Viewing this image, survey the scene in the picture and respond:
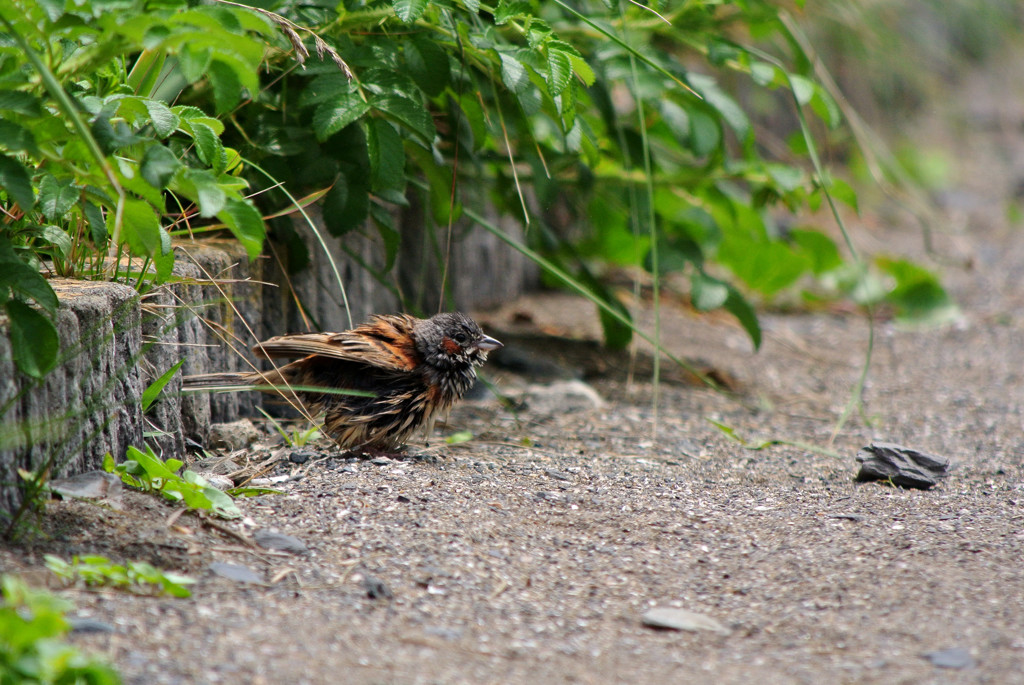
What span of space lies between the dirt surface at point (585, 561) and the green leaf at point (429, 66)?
1252mm

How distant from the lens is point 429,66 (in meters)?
3.20

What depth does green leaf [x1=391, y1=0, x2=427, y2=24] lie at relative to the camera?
2.76 m

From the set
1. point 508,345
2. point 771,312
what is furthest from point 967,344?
point 508,345

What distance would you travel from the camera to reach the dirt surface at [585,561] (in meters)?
2.02

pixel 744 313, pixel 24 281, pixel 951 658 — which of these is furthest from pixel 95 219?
pixel 744 313

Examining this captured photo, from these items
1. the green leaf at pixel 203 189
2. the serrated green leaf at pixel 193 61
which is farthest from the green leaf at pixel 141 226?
the serrated green leaf at pixel 193 61

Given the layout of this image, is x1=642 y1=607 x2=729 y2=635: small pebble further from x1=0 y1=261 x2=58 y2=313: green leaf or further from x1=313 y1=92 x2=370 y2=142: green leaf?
x1=313 y1=92 x2=370 y2=142: green leaf

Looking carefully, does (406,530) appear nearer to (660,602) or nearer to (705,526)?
(660,602)

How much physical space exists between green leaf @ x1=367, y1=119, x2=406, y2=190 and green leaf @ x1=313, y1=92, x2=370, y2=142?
0.09m

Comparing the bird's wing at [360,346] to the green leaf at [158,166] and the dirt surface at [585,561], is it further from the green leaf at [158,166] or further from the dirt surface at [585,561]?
the green leaf at [158,166]

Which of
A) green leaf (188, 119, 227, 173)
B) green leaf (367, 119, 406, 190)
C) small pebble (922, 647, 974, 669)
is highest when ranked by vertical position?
green leaf (367, 119, 406, 190)

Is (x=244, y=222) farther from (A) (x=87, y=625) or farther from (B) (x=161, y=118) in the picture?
(A) (x=87, y=625)

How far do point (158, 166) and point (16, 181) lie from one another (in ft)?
1.08

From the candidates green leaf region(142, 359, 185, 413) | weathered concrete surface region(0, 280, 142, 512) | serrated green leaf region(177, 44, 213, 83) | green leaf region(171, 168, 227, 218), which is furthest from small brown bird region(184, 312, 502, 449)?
serrated green leaf region(177, 44, 213, 83)
